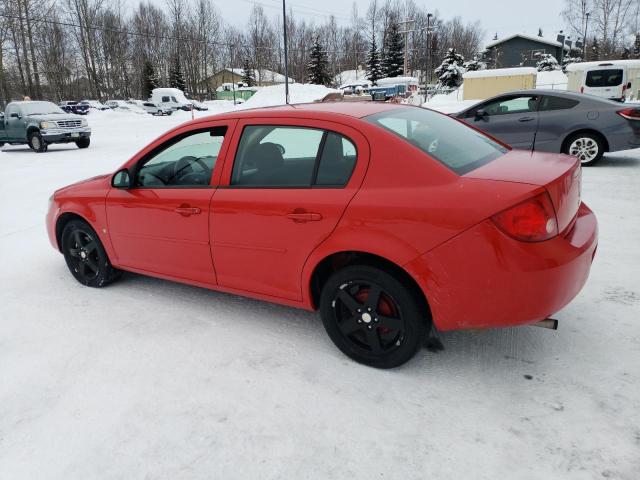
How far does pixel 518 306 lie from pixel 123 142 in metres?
19.1

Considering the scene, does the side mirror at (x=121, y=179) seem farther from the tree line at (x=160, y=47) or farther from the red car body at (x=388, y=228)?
the tree line at (x=160, y=47)

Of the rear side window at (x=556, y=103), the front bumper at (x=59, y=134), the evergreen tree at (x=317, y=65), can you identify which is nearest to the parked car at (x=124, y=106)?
the evergreen tree at (x=317, y=65)

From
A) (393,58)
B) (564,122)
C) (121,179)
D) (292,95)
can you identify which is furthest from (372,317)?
(393,58)

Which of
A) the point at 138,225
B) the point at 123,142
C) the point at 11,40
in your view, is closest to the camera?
the point at 138,225

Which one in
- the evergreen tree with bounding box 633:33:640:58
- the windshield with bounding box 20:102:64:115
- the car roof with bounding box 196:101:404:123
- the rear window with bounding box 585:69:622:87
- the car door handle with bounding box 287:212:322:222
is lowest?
the car door handle with bounding box 287:212:322:222

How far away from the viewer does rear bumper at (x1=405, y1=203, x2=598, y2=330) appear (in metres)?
2.32

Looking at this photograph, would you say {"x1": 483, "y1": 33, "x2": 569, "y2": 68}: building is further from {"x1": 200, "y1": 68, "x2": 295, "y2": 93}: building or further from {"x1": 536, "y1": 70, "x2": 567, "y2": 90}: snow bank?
{"x1": 200, "y1": 68, "x2": 295, "y2": 93}: building

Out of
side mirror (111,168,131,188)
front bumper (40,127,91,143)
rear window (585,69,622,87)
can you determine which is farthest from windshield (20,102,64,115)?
rear window (585,69,622,87)

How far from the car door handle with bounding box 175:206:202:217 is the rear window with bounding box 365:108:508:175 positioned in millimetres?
1340

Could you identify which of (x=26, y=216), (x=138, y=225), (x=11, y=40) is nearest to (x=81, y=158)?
(x=26, y=216)

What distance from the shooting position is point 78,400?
271 cm

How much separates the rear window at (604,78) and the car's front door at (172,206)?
907 inches

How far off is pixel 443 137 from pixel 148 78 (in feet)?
219

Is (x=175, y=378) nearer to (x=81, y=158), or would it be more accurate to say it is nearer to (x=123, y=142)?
(x=81, y=158)
